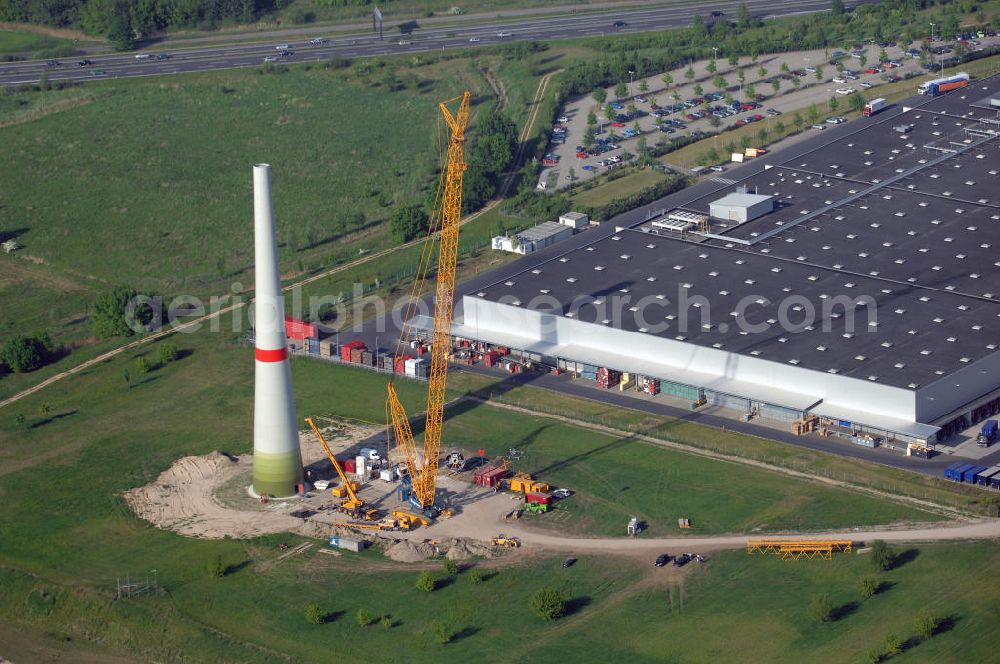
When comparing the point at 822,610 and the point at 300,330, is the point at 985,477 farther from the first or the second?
the point at 300,330

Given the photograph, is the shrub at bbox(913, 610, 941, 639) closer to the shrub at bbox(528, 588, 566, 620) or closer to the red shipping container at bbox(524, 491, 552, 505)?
the shrub at bbox(528, 588, 566, 620)

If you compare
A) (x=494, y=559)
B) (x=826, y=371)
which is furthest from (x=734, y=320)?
(x=494, y=559)

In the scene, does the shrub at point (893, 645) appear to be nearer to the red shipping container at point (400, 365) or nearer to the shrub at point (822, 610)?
the shrub at point (822, 610)

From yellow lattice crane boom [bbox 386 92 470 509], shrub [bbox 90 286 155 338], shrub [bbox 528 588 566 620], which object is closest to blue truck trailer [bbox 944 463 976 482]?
shrub [bbox 528 588 566 620]

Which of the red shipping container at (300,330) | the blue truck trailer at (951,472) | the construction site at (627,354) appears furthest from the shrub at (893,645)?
the red shipping container at (300,330)

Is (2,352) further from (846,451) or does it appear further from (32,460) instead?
(846,451)
